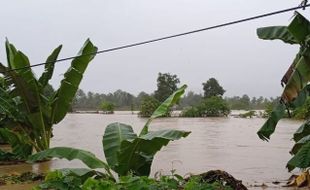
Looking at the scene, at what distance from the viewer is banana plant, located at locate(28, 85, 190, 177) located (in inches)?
241

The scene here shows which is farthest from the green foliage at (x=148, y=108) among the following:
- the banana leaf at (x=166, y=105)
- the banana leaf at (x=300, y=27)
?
the banana leaf at (x=300, y=27)

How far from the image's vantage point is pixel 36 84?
9875 millimetres

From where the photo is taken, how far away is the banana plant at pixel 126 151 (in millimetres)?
6109

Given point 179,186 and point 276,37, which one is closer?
point 179,186

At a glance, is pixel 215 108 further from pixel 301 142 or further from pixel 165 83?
pixel 301 142

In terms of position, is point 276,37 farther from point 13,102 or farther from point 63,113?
point 13,102

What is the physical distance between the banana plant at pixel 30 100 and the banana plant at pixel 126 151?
271cm

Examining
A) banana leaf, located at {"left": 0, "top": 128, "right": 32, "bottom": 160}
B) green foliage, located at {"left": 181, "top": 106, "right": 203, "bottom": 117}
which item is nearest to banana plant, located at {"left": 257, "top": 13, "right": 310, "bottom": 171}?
banana leaf, located at {"left": 0, "top": 128, "right": 32, "bottom": 160}

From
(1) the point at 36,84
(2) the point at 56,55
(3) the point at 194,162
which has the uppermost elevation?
(2) the point at 56,55

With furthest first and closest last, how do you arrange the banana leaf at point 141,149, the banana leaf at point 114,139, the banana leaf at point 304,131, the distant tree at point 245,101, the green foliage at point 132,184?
1. the distant tree at point 245,101
2. the banana leaf at point 114,139
3. the banana leaf at point 304,131
4. the banana leaf at point 141,149
5. the green foliage at point 132,184

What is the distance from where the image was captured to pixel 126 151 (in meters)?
6.18

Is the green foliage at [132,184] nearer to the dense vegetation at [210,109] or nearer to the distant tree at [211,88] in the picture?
the dense vegetation at [210,109]

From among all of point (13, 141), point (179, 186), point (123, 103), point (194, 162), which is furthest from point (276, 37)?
point (123, 103)

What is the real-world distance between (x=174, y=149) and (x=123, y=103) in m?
64.3
